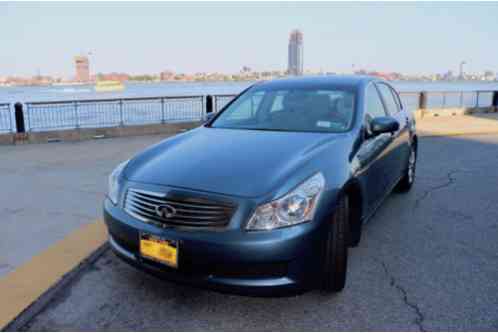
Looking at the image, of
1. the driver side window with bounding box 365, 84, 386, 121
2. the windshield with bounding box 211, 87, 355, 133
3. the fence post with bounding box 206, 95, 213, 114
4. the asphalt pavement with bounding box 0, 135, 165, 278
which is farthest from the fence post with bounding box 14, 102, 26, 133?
the driver side window with bounding box 365, 84, 386, 121

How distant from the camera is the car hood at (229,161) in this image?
250 centimetres

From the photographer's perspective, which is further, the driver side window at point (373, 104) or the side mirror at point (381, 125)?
the driver side window at point (373, 104)

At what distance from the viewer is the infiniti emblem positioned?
2.46 m

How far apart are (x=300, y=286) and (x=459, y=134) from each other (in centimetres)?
1056

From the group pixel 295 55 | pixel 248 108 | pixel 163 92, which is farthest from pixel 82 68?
pixel 248 108

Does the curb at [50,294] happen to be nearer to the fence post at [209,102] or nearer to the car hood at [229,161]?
the car hood at [229,161]

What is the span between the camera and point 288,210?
2.38 metres

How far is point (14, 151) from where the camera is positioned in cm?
880

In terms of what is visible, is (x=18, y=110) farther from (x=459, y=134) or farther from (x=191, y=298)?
(x=459, y=134)

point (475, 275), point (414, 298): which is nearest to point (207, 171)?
point (414, 298)

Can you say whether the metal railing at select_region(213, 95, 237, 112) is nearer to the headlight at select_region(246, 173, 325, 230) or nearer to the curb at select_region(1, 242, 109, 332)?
the curb at select_region(1, 242, 109, 332)

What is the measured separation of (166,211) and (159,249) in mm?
239

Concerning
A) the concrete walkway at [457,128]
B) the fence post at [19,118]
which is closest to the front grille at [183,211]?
the fence post at [19,118]

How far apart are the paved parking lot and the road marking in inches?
5.9
